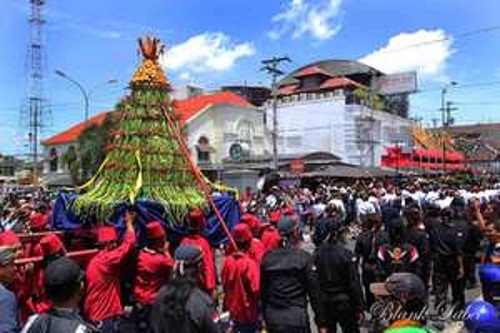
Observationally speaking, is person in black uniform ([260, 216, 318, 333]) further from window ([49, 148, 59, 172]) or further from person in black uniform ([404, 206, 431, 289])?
window ([49, 148, 59, 172])

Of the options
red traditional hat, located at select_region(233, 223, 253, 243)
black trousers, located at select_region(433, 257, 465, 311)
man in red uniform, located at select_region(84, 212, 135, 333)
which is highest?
red traditional hat, located at select_region(233, 223, 253, 243)

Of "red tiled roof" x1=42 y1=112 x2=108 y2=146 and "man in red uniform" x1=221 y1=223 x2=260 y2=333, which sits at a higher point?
"red tiled roof" x1=42 y1=112 x2=108 y2=146

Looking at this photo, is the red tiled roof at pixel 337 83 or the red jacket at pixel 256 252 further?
the red tiled roof at pixel 337 83

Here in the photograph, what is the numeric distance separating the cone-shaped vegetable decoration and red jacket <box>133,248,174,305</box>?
313 centimetres

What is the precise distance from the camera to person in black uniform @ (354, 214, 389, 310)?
7.93 metres

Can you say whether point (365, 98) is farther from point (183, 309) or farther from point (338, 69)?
point (183, 309)

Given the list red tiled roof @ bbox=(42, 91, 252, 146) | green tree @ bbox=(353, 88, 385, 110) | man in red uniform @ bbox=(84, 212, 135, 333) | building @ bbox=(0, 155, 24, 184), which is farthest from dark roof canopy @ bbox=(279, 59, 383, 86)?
man in red uniform @ bbox=(84, 212, 135, 333)

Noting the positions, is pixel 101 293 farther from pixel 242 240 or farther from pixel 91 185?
pixel 91 185

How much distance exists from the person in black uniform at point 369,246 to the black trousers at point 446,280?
1.98 m

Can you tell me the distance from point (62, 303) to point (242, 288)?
10.5 feet

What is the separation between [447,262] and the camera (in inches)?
387

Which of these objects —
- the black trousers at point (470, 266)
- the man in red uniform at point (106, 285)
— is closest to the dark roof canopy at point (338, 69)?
the black trousers at point (470, 266)

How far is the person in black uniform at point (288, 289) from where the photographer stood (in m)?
5.73

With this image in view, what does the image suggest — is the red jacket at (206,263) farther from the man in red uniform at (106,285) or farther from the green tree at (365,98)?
the green tree at (365,98)
